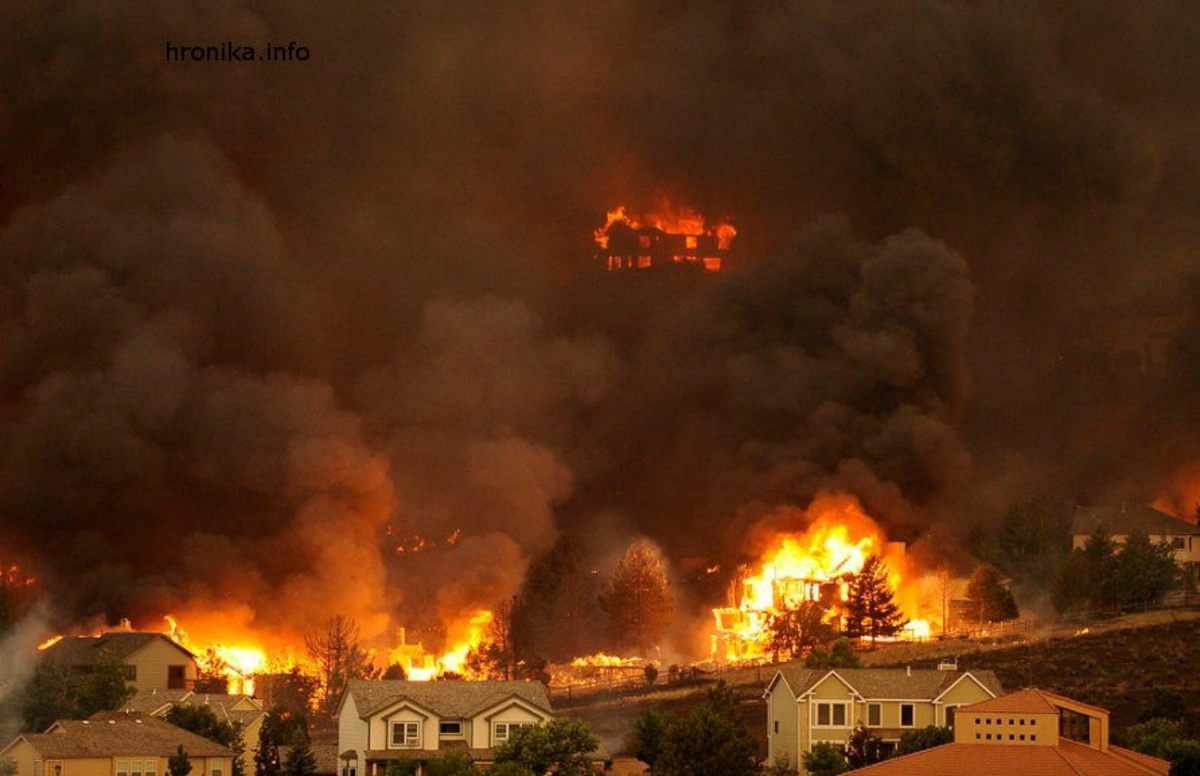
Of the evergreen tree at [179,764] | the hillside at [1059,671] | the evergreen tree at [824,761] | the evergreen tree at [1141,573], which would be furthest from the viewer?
the evergreen tree at [1141,573]

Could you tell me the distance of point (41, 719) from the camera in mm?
70688

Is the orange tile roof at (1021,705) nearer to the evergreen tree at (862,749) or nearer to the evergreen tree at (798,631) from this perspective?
the evergreen tree at (862,749)

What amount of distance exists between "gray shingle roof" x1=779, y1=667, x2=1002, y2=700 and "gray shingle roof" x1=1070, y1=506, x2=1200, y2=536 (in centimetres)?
2332

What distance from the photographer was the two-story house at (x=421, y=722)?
219 ft

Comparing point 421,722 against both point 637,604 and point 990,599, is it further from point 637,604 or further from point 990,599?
point 990,599

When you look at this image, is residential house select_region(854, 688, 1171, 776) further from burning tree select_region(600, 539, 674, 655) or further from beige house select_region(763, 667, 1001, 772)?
burning tree select_region(600, 539, 674, 655)

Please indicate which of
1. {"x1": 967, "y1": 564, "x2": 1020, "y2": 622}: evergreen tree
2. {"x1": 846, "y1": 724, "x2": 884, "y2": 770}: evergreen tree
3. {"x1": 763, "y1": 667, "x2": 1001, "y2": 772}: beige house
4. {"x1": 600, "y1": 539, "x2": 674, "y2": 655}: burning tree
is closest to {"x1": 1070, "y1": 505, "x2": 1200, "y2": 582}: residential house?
{"x1": 967, "y1": 564, "x2": 1020, "y2": 622}: evergreen tree

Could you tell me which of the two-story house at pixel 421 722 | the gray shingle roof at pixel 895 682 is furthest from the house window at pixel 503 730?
the gray shingle roof at pixel 895 682

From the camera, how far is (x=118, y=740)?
65.5 m

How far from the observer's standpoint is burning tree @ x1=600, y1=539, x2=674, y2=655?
91875mm

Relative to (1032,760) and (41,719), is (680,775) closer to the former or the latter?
(1032,760)

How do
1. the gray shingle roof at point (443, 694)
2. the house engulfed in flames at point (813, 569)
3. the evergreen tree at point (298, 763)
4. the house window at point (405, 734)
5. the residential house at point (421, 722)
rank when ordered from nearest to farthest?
the evergreen tree at point (298, 763), the residential house at point (421, 722), the house window at point (405, 734), the gray shingle roof at point (443, 694), the house engulfed in flames at point (813, 569)

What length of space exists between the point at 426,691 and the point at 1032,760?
17573 mm

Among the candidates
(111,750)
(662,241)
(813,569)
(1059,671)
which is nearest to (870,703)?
(1059,671)
